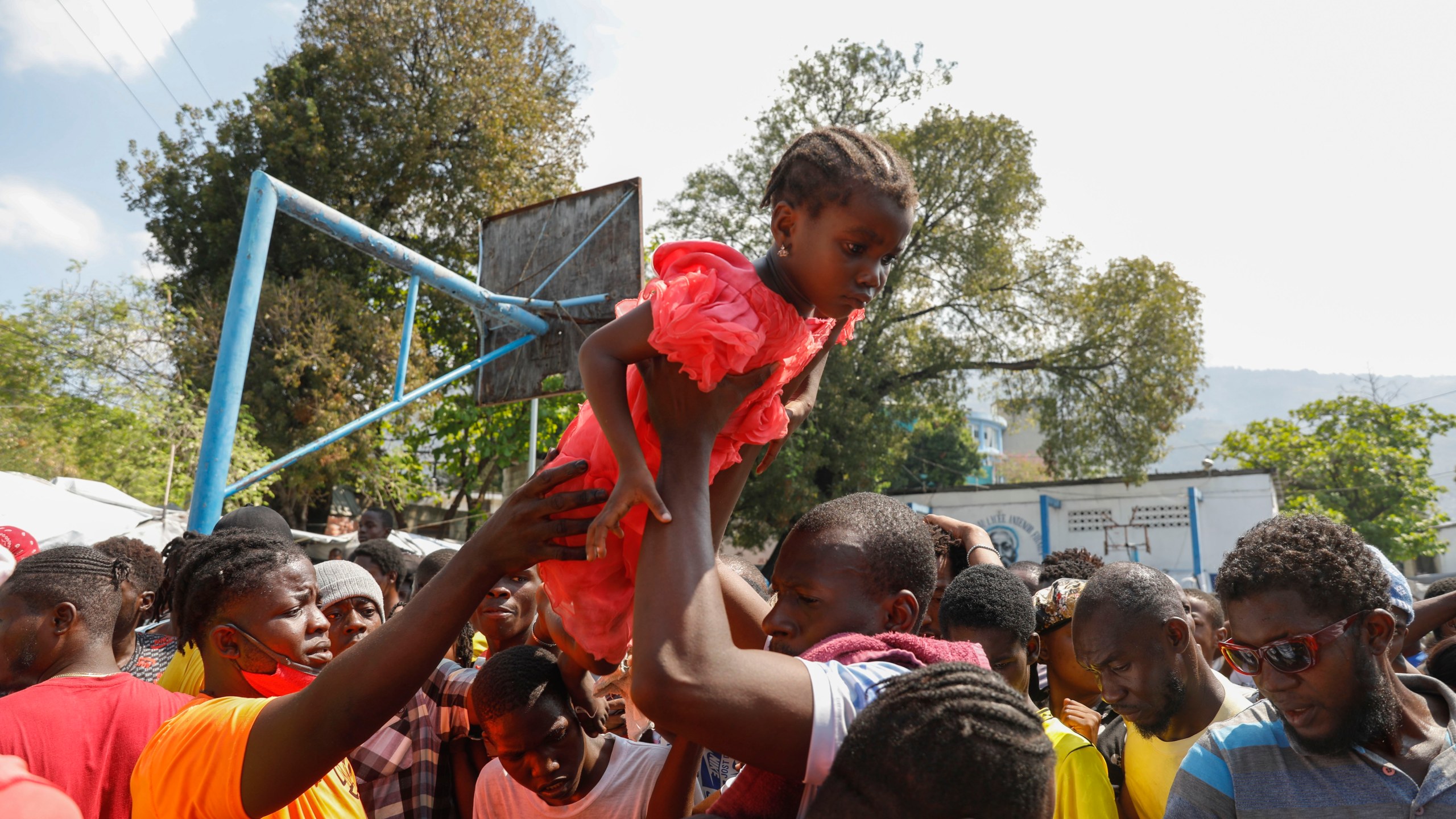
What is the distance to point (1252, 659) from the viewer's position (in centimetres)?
230

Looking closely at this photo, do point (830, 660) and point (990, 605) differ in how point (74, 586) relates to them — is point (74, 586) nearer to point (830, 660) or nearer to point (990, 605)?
point (830, 660)

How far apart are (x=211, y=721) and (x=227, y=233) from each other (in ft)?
58.5

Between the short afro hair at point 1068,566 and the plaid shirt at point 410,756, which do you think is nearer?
the plaid shirt at point 410,756

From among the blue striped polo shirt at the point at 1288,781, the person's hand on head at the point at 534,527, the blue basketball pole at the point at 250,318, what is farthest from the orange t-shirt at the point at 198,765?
the blue basketball pole at the point at 250,318

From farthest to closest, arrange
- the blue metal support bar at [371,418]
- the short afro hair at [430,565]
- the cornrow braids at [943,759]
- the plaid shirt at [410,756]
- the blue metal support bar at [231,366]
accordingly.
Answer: the blue metal support bar at [371,418], the blue metal support bar at [231,366], the short afro hair at [430,565], the plaid shirt at [410,756], the cornrow braids at [943,759]

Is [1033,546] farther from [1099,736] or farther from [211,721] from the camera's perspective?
[211,721]

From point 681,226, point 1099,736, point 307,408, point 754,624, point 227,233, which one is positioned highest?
point 681,226

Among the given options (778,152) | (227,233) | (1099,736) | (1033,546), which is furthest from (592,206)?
(1033,546)

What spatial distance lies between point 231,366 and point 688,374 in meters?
5.29

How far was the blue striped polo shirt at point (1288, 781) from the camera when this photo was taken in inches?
83.6

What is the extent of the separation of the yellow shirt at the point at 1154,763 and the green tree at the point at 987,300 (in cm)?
1788

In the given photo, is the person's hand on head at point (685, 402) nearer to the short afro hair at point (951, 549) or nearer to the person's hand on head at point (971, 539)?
the person's hand on head at point (971, 539)

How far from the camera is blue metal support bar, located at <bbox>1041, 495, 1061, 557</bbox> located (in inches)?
1013

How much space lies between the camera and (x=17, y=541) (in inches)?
200
